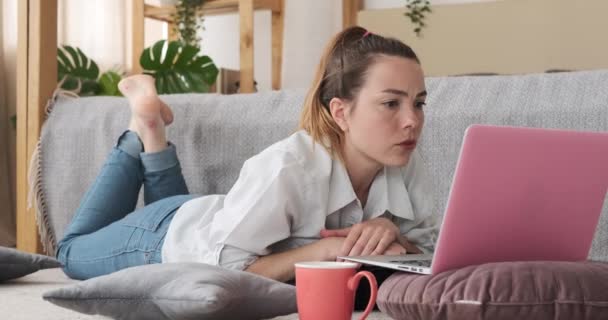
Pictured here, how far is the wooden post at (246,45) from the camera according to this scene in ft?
13.0

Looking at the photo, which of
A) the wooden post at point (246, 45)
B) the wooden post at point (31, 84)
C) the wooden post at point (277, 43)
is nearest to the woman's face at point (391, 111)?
the wooden post at point (31, 84)

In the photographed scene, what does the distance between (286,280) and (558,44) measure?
3.00 meters

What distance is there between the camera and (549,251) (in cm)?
111

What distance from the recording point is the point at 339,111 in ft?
4.77

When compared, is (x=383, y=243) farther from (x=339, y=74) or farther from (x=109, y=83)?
(x=109, y=83)

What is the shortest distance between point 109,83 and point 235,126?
1905 mm

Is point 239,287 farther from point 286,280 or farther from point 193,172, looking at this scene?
point 193,172

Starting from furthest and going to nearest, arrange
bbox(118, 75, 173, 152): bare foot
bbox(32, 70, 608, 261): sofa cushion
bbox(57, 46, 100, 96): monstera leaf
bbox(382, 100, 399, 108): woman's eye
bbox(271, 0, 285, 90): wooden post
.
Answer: bbox(271, 0, 285, 90): wooden post, bbox(57, 46, 100, 96): monstera leaf, bbox(118, 75, 173, 152): bare foot, bbox(32, 70, 608, 261): sofa cushion, bbox(382, 100, 399, 108): woman's eye

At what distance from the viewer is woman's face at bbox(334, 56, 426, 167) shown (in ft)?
4.48

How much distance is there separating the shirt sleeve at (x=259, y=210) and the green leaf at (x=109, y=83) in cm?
242

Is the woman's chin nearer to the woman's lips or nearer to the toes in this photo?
the woman's lips

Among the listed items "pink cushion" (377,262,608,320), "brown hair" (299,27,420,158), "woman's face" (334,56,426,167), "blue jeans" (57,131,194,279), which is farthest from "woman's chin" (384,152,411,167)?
"blue jeans" (57,131,194,279)

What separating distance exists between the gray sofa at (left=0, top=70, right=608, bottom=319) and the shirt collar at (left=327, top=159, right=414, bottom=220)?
223 mm

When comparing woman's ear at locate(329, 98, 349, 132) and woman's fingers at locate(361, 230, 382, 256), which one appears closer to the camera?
woman's fingers at locate(361, 230, 382, 256)
